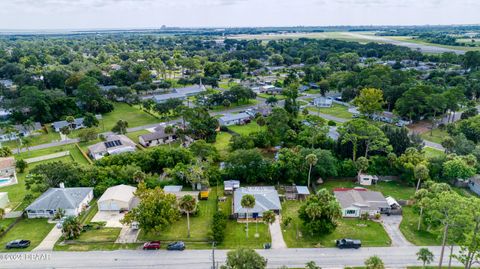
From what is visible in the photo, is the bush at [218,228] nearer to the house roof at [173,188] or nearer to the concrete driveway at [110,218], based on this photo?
the house roof at [173,188]

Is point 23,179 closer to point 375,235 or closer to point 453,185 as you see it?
point 375,235

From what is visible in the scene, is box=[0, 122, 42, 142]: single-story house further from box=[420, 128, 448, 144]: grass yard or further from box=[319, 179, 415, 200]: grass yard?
box=[420, 128, 448, 144]: grass yard

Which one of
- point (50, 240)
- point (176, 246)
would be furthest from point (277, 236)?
point (50, 240)

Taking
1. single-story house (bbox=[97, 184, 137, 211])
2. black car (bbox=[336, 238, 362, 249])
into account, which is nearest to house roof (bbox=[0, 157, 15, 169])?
single-story house (bbox=[97, 184, 137, 211])

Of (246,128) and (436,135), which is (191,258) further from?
(436,135)

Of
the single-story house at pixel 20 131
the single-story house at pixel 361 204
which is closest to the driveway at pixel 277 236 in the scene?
the single-story house at pixel 361 204

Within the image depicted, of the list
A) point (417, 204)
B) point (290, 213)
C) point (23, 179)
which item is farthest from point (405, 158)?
point (23, 179)
